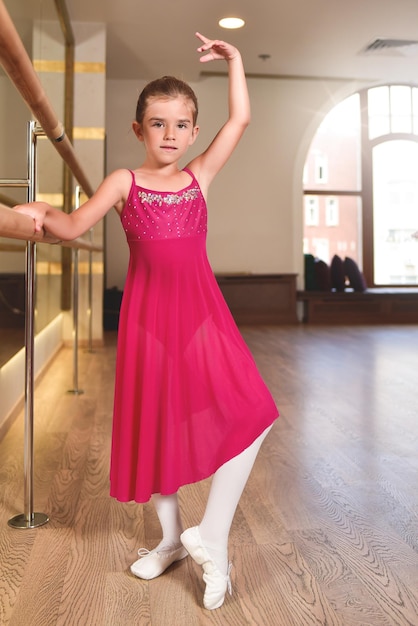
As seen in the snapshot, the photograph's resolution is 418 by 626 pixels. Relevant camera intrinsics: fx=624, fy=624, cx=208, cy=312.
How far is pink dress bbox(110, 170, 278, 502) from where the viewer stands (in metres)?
1.15

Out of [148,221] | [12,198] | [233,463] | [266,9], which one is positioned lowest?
[233,463]

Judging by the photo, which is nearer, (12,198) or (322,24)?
(12,198)

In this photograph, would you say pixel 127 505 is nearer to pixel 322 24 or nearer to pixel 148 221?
pixel 148 221

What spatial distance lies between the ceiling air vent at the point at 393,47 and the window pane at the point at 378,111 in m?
1.29

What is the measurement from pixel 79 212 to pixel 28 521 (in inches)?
32.7

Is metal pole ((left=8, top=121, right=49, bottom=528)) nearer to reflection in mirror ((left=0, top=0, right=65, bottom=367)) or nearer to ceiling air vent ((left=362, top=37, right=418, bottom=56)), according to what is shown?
reflection in mirror ((left=0, top=0, right=65, bottom=367))

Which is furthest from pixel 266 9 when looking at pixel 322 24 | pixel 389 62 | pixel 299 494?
pixel 299 494

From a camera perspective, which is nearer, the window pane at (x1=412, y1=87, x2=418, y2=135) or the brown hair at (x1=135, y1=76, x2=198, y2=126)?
the brown hair at (x1=135, y1=76, x2=198, y2=126)

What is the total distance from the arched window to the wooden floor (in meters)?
4.90

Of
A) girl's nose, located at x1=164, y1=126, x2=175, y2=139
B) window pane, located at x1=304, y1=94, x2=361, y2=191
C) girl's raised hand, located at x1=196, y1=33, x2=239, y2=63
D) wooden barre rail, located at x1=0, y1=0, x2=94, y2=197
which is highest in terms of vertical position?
window pane, located at x1=304, y1=94, x2=361, y2=191

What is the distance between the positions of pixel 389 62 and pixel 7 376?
17.8 feet

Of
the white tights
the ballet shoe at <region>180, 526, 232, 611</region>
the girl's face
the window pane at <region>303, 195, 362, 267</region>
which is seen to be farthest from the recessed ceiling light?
the ballet shoe at <region>180, 526, 232, 611</region>

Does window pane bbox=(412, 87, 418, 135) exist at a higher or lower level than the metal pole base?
higher

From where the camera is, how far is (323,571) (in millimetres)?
1259
